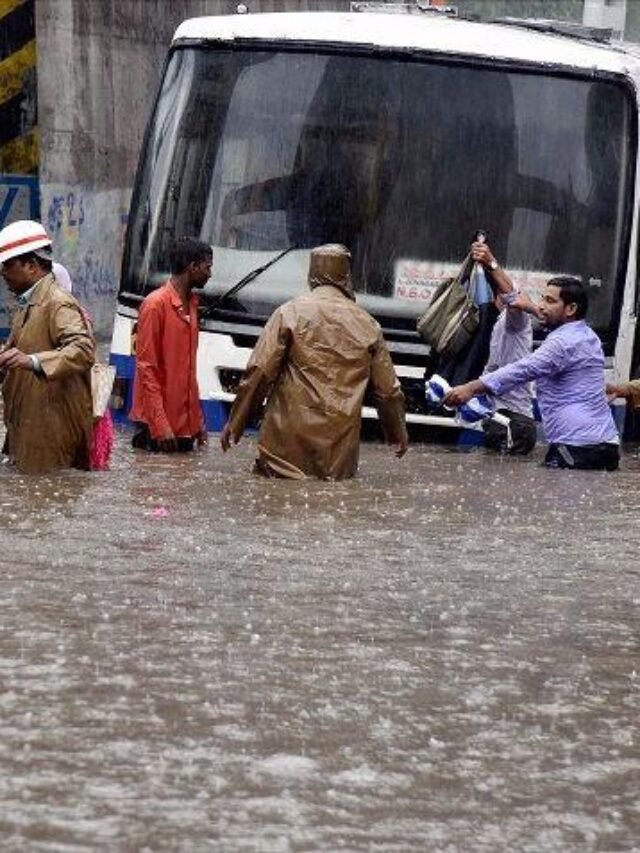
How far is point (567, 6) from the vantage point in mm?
51125

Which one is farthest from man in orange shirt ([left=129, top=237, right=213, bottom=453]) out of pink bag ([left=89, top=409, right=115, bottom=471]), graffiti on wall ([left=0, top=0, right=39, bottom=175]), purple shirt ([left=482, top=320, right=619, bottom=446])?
graffiti on wall ([left=0, top=0, right=39, bottom=175])

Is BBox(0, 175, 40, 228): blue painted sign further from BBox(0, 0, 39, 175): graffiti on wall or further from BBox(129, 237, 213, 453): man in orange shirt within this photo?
BBox(129, 237, 213, 453): man in orange shirt

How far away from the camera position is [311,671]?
314 inches

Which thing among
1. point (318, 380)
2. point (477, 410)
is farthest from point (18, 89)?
point (318, 380)

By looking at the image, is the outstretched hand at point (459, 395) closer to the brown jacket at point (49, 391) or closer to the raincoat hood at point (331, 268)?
the raincoat hood at point (331, 268)

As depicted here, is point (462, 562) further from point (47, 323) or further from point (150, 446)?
point (150, 446)

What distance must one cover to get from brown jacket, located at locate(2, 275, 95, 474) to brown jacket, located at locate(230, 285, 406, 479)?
0.86 meters

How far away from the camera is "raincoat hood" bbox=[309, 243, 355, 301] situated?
12.6 metres

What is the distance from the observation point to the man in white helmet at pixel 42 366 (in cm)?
1176

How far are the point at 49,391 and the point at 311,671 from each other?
14.2 ft

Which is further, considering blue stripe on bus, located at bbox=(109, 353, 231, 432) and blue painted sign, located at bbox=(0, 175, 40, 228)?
blue painted sign, located at bbox=(0, 175, 40, 228)

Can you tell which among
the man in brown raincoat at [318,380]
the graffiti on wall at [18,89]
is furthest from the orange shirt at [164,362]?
the graffiti on wall at [18,89]

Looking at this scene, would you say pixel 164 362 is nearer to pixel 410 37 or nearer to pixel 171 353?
pixel 171 353

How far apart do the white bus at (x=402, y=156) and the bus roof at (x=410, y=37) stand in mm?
12
